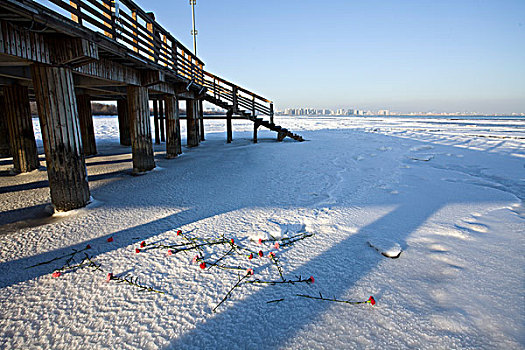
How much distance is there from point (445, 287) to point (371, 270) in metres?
0.76

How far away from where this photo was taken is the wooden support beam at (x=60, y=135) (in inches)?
185

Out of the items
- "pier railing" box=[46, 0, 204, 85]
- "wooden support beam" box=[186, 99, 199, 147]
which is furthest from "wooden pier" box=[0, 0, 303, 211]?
"wooden support beam" box=[186, 99, 199, 147]

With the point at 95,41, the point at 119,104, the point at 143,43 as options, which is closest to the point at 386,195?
the point at 95,41

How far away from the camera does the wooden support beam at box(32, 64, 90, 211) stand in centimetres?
470

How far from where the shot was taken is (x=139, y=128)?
26.7 feet

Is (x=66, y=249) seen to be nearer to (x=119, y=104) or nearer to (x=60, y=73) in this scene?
(x=60, y=73)

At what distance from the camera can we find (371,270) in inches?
Answer: 130

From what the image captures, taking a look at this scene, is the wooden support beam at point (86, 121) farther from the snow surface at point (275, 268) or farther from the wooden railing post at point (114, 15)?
the wooden railing post at point (114, 15)

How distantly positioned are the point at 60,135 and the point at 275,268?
4553 millimetres

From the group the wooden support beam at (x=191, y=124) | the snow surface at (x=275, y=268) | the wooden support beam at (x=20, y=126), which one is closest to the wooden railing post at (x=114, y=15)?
the snow surface at (x=275, y=268)

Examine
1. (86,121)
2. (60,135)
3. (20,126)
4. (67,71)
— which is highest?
(67,71)

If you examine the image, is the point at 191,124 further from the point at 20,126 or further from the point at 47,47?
the point at 47,47

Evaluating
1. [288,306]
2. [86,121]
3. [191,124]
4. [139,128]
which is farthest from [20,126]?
[288,306]

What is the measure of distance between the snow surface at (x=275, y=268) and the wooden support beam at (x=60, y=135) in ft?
1.29
